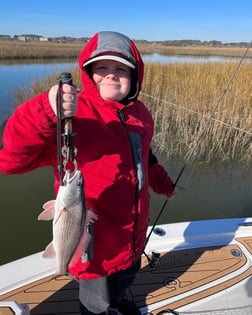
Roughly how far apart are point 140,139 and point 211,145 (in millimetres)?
5504

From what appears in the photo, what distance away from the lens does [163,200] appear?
4.71 meters

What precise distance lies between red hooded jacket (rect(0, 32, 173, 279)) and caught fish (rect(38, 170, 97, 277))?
19 centimetres

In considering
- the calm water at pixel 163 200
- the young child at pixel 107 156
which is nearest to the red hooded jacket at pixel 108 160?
the young child at pixel 107 156

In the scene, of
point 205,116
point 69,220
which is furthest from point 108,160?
point 205,116

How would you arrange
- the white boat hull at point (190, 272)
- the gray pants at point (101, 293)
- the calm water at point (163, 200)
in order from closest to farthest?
the gray pants at point (101, 293)
the white boat hull at point (190, 272)
the calm water at point (163, 200)

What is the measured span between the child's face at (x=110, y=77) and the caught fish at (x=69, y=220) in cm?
51

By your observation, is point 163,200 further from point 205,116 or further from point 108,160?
point 108,160

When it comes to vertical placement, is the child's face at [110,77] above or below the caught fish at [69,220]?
above

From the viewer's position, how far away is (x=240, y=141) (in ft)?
21.1

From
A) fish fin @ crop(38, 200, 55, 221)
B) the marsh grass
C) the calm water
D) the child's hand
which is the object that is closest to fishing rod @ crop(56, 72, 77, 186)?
the child's hand

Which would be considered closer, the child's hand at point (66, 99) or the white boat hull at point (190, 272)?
the child's hand at point (66, 99)

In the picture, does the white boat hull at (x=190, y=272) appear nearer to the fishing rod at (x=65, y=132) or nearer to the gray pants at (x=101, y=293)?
the gray pants at (x=101, y=293)

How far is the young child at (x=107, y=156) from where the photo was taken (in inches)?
46.6

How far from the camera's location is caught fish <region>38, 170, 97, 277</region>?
3.20 ft
